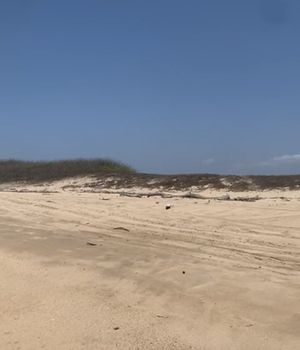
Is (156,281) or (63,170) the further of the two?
(63,170)

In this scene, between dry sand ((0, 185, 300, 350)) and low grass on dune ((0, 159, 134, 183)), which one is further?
low grass on dune ((0, 159, 134, 183))

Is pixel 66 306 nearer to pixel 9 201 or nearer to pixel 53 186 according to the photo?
pixel 9 201

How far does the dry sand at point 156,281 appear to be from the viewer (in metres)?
4.97

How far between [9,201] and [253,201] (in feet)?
22.8

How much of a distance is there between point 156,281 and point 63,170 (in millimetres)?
22067

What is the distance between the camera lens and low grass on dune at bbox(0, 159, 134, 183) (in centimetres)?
2672

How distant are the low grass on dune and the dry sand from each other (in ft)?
49.8

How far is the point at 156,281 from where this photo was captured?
657 centimetres

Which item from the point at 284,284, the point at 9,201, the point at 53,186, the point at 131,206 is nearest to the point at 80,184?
the point at 53,186

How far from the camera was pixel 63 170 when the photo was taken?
92.6ft

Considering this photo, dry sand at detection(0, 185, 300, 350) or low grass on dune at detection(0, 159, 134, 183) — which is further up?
low grass on dune at detection(0, 159, 134, 183)

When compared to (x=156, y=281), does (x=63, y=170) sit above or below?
above

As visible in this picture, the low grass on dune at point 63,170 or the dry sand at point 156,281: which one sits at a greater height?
the low grass on dune at point 63,170

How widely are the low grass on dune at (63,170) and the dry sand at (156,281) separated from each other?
15.2 m
